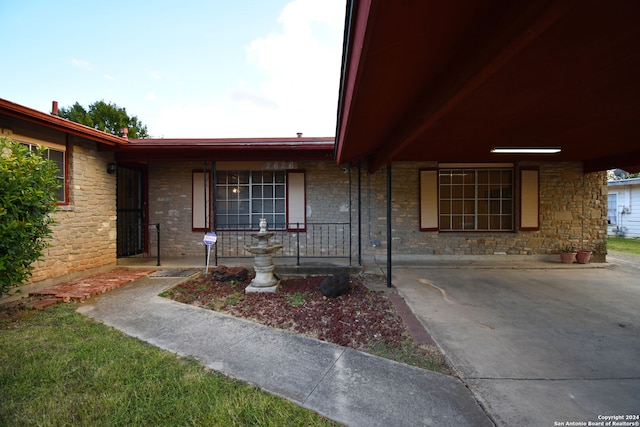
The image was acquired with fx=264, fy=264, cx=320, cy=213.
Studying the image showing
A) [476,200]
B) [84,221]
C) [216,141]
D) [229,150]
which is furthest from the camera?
[476,200]

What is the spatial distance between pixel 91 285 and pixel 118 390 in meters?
3.61

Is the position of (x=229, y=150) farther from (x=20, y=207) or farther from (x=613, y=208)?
(x=613, y=208)

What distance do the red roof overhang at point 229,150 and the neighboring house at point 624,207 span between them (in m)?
16.5

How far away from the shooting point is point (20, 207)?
297cm

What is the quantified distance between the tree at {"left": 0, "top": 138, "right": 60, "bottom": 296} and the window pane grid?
422 centimetres

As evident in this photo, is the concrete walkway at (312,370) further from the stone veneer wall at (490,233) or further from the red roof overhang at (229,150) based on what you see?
the stone veneer wall at (490,233)

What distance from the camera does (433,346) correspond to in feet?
9.04

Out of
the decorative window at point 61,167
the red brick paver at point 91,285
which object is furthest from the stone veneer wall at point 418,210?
the decorative window at point 61,167

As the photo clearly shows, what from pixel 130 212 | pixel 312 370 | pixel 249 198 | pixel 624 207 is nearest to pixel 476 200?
pixel 249 198

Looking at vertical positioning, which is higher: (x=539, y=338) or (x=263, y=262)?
(x=263, y=262)

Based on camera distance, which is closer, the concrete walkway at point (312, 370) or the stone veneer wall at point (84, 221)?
the concrete walkway at point (312, 370)

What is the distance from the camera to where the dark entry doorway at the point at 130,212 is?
6.89 meters

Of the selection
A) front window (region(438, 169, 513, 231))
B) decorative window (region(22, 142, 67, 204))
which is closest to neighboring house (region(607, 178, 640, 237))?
front window (region(438, 169, 513, 231))

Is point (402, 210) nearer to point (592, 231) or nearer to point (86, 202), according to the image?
point (592, 231)
